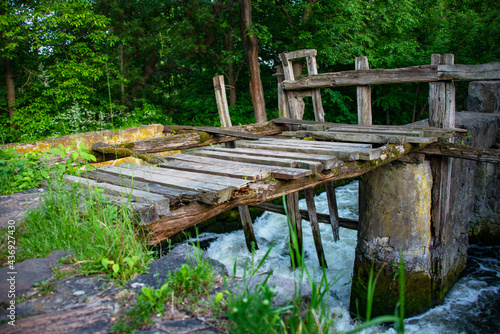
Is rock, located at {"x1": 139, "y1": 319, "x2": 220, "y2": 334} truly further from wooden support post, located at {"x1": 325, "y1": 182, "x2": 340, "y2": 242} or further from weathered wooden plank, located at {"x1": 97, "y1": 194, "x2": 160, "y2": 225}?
wooden support post, located at {"x1": 325, "y1": 182, "x2": 340, "y2": 242}

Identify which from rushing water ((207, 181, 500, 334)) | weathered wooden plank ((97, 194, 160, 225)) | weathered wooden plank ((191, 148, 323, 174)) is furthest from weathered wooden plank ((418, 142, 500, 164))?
weathered wooden plank ((97, 194, 160, 225))

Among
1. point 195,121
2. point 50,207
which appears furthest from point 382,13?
point 50,207

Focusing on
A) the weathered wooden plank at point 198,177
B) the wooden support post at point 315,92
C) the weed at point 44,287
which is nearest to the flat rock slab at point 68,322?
the weed at point 44,287

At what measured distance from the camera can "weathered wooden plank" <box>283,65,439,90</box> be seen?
5.07 m

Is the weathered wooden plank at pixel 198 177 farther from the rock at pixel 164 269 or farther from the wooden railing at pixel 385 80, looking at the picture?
the wooden railing at pixel 385 80

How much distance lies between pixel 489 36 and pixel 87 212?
11893 mm

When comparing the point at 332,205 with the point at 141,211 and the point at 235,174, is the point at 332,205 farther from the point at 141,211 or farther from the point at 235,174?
the point at 141,211

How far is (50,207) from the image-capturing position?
91.3 inches

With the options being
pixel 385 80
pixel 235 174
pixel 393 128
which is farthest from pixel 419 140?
pixel 235 174

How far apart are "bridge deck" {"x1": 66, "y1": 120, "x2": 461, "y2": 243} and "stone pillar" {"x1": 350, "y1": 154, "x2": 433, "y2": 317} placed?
21.9 inches

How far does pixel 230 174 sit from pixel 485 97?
796 centimetres

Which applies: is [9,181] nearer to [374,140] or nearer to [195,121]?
[374,140]

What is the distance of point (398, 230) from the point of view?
5004mm

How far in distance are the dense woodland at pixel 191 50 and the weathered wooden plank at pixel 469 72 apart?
591 cm
